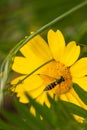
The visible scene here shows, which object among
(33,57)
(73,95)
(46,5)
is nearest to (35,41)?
(33,57)

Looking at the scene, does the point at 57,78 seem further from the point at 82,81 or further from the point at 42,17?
the point at 42,17

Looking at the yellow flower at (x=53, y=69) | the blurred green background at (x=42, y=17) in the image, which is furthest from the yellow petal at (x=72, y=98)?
the blurred green background at (x=42, y=17)

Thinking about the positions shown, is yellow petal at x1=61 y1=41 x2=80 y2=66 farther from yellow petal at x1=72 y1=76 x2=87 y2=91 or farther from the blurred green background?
the blurred green background

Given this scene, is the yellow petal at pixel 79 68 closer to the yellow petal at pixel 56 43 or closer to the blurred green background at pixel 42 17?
the yellow petal at pixel 56 43

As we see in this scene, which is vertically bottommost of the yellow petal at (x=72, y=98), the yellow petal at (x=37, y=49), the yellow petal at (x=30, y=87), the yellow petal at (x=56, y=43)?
the yellow petal at (x=72, y=98)

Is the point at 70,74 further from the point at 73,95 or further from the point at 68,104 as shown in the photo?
the point at 68,104

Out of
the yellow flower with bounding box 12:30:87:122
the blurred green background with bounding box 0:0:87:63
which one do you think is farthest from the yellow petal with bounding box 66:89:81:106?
the blurred green background with bounding box 0:0:87:63

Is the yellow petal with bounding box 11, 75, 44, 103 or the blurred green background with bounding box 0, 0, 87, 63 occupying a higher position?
the blurred green background with bounding box 0, 0, 87, 63
